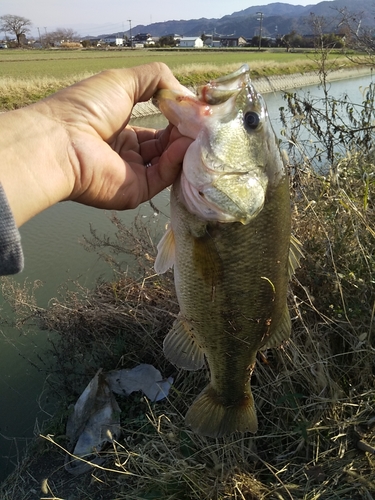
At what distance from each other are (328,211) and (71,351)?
10.5ft

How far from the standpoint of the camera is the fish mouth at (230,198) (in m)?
1.86

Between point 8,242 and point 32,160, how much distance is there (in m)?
0.46

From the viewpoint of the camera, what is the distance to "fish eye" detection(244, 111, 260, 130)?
1.89m

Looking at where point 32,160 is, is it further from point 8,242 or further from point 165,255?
point 165,255

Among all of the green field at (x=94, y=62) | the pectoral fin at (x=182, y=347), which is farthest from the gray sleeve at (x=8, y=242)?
the green field at (x=94, y=62)

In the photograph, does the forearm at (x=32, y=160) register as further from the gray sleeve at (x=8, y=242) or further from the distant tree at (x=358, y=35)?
the distant tree at (x=358, y=35)

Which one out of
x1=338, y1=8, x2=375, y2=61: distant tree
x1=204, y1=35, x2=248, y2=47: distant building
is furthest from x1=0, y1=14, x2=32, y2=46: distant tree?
x1=338, y1=8, x2=375, y2=61: distant tree

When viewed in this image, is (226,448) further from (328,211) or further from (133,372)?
(328,211)

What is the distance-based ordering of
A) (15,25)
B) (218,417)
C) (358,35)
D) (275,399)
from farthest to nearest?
(15,25) < (358,35) < (275,399) < (218,417)

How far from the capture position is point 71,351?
466cm

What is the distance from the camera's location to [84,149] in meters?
2.10

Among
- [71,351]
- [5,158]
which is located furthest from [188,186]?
[71,351]

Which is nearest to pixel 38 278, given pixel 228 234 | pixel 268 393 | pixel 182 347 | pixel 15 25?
pixel 268 393

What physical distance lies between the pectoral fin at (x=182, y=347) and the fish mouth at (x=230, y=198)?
28.0 inches
